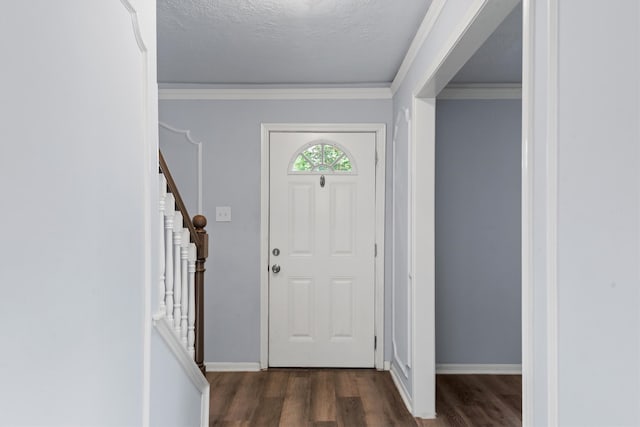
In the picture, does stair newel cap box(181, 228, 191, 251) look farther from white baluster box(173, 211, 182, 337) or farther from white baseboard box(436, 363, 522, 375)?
white baseboard box(436, 363, 522, 375)

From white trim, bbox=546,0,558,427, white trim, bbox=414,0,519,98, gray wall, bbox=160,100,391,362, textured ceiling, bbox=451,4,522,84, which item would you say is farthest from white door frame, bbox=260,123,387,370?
white trim, bbox=546,0,558,427

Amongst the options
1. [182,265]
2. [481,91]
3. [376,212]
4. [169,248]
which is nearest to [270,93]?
[376,212]

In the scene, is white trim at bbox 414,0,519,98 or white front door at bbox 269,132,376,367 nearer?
white trim at bbox 414,0,519,98

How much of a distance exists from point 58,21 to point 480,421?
290cm

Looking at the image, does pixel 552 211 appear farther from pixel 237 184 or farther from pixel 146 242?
pixel 237 184

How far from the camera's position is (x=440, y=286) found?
12.0 feet

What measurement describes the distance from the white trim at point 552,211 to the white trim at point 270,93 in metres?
2.58

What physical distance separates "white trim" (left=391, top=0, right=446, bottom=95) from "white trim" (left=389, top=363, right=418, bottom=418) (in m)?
2.14

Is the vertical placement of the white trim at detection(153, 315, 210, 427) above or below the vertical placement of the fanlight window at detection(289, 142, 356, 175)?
below

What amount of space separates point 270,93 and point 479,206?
6.30 feet

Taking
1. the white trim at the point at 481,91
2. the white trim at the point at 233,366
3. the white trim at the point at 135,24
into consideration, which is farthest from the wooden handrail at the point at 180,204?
the white trim at the point at 481,91

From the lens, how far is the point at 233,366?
12.1 feet

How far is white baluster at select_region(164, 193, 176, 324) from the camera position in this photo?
1916mm

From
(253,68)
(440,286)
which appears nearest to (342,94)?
(253,68)
